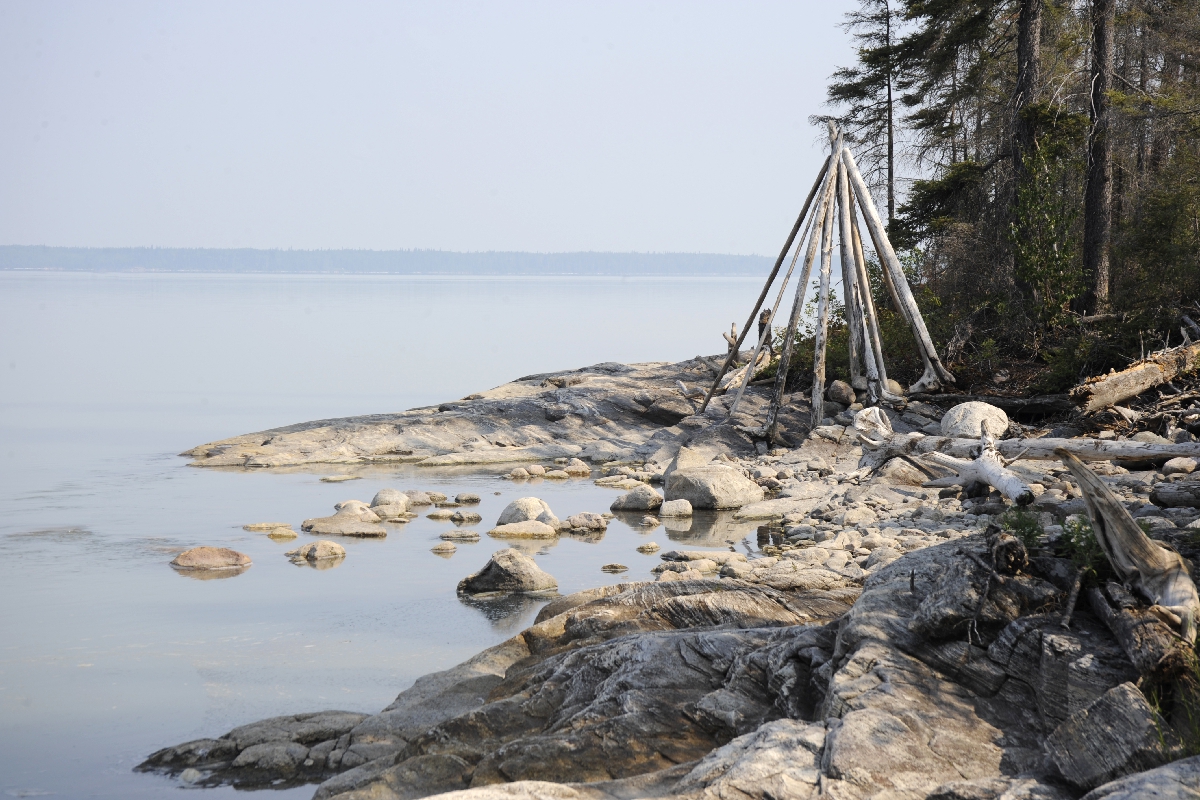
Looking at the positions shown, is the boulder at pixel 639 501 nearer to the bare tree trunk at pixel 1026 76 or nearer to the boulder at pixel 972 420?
the boulder at pixel 972 420

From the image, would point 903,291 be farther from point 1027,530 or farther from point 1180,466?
point 1027,530

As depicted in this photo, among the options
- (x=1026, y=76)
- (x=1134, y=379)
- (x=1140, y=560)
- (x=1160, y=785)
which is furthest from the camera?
(x=1026, y=76)

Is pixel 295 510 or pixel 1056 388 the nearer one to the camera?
pixel 295 510

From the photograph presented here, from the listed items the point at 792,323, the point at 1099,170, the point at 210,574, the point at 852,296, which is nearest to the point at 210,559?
the point at 210,574

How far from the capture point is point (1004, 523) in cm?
531

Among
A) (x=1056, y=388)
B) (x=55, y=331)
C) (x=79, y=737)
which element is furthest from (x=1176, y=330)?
(x=55, y=331)

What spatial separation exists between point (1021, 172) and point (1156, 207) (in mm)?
2742

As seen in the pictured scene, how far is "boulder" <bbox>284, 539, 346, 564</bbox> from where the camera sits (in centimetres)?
1095

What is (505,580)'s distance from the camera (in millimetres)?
9570

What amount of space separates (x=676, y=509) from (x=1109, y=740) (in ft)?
30.5

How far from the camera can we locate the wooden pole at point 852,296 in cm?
1628

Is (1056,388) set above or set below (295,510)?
above

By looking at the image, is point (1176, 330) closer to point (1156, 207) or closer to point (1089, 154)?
point (1156, 207)

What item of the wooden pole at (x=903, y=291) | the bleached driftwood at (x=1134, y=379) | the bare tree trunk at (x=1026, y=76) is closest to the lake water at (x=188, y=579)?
the bleached driftwood at (x=1134, y=379)
